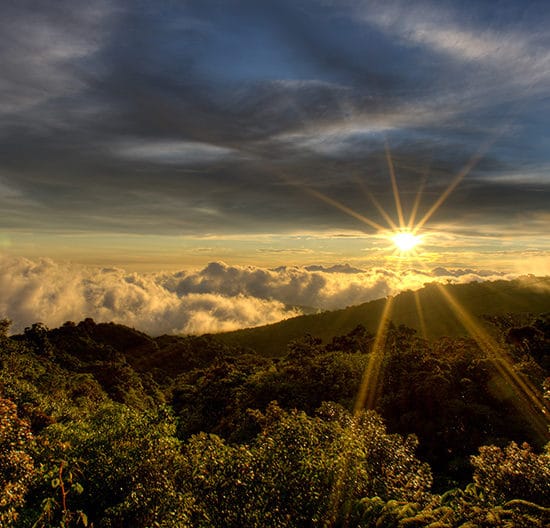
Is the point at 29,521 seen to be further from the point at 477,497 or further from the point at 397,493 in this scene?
the point at 477,497

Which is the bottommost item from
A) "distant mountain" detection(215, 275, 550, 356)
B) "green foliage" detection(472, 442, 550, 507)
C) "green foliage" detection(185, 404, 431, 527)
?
"distant mountain" detection(215, 275, 550, 356)

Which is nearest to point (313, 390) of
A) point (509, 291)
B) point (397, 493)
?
point (397, 493)

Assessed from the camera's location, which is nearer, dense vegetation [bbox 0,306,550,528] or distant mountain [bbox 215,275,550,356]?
dense vegetation [bbox 0,306,550,528]

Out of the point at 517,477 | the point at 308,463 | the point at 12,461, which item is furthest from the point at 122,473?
the point at 517,477

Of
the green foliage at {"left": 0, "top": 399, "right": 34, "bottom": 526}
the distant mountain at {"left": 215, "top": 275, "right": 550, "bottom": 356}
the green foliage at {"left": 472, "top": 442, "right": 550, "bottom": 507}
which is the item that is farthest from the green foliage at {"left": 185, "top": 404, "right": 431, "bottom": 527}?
the distant mountain at {"left": 215, "top": 275, "right": 550, "bottom": 356}

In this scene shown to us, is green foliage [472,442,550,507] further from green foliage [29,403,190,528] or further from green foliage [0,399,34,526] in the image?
green foliage [0,399,34,526]

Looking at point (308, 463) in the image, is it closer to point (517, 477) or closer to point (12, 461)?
point (517, 477)

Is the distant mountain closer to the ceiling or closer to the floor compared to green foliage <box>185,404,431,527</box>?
closer to the floor

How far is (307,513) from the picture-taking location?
53.6 feet

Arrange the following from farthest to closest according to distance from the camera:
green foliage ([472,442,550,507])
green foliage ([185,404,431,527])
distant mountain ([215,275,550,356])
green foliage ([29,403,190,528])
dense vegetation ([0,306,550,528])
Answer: distant mountain ([215,275,550,356]) → green foliage ([29,403,190,528]) → green foliage ([185,404,431,527]) → dense vegetation ([0,306,550,528]) → green foliage ([472,442,550,507])

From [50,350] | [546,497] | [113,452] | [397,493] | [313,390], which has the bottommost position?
[50,350]

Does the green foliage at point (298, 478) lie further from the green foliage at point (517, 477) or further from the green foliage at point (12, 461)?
the green foliage at point (12, 461)

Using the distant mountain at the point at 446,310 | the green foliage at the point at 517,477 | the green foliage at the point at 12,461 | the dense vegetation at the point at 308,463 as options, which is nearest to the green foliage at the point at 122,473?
the dense vegetation at the point at 308,463

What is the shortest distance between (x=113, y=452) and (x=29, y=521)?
4.87 meters
